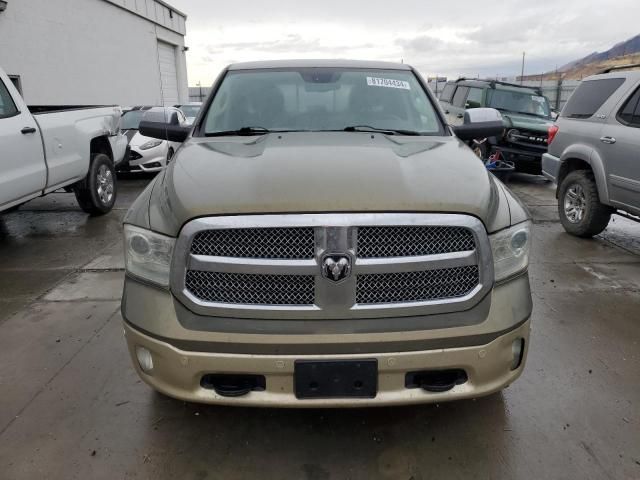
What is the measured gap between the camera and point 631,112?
5.08 meters

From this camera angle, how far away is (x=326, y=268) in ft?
Result: 6.42

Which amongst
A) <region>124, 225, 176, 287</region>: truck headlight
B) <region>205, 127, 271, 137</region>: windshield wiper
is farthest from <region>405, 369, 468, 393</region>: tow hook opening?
<region>205, 127, 271, 137</region>: windshield wiper

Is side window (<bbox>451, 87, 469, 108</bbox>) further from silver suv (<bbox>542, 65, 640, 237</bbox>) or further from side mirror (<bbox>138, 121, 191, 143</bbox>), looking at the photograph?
side mirror (<bbox>138, 121, 191, 143</bbox>)

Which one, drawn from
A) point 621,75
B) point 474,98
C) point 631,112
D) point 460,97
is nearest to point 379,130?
point 631,112

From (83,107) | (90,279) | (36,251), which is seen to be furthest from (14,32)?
(90,279)

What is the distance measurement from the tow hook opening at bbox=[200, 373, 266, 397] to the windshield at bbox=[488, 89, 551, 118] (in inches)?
399

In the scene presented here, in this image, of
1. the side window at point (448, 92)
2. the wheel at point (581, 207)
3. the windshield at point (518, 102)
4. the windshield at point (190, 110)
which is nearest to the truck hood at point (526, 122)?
the windshield at point (518, 102)

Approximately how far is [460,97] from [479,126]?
→ 9103 millimetres

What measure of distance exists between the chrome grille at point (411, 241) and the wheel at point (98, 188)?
19.3ft

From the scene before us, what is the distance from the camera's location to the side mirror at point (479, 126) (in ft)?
11.7

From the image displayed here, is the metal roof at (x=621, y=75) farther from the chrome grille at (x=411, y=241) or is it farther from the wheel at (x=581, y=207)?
the chrome grille at (x=411, y=241)

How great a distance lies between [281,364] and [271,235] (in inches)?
20.0

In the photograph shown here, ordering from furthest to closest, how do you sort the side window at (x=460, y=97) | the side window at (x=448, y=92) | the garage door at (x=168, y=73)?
the garage door at (x=168, y=73)
the side window at (x=448, y=92)
the side window at (x=460, y=97)

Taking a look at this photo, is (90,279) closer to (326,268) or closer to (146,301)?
(146,301)
